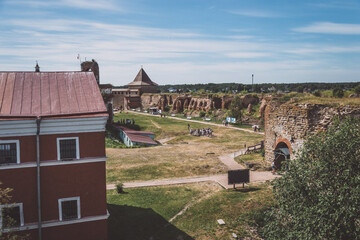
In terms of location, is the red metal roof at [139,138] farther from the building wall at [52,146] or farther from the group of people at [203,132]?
the building wall at [52,146]

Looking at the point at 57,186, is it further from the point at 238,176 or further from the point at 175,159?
the point at 175,159

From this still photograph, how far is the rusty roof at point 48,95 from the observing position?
1072 cm

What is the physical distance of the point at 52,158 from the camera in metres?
10.7

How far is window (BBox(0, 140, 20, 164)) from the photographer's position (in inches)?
400

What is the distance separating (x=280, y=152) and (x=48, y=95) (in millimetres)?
16163

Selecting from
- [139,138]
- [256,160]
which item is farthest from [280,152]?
[139,138]

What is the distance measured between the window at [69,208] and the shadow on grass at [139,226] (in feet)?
9.45

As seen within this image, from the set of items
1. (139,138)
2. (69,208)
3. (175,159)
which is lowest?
(175,159)

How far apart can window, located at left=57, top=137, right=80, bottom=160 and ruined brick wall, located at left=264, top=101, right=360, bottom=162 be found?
11.0 meters

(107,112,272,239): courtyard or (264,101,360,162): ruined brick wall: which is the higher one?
(264,101,360,162): ruined brick wall

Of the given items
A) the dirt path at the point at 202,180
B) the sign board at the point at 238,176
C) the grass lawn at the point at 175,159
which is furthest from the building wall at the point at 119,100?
the sign board at the point at 238,176

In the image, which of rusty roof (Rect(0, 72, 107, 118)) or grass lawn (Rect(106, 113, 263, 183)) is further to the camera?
grass lawn (Rect(106, 113, 263, 183))

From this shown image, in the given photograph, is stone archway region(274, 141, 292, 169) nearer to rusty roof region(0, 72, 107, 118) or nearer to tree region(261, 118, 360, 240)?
tree region(261, 118, 360, 240)

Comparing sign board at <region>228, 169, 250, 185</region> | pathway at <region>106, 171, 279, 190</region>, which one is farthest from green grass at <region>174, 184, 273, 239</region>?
pathway at <region>106, 171, 279, 190</region>
